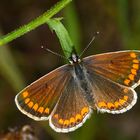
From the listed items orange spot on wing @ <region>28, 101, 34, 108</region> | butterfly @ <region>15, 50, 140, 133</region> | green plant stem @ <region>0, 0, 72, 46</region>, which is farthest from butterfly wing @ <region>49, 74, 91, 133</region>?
green plant stem @ <region>0, 0, 72, 46</region>

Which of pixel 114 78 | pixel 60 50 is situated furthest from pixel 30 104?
pixel 60 50

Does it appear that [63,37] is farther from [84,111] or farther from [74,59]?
[84,111]

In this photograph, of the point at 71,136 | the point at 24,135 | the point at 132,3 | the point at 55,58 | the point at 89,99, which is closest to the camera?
the point at 89,99

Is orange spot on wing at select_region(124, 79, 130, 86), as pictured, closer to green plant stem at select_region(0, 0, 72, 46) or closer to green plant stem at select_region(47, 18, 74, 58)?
green plant stem at select_region(47, 18, 74, 58)

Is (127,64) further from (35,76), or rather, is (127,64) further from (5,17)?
(5,17)

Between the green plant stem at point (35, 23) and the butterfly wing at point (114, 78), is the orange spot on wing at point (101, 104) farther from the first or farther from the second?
the green plant stem at point (35, 23)

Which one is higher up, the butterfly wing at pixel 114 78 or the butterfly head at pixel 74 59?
the butterfly head at pixel 74 59

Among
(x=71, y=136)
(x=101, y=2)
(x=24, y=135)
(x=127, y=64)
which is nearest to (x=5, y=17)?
(x=101, y=2)

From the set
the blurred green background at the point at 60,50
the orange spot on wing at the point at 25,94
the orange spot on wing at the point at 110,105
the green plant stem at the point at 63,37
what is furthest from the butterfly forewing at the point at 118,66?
the blurred green background at the point at 60,50
